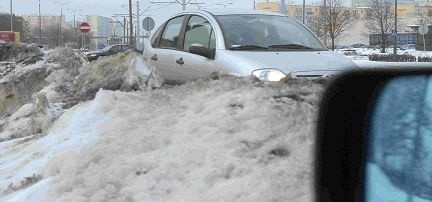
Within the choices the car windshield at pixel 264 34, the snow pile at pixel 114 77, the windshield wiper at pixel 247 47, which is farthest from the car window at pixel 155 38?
the snow pile at pixel 114 77

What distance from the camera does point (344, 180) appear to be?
2125mm

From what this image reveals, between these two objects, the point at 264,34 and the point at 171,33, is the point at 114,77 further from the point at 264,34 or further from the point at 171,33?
the point at 171,33

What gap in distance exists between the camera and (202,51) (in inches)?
276

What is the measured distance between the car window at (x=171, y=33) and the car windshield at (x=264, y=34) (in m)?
0.83

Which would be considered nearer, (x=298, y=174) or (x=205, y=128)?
(x=298, y=174)

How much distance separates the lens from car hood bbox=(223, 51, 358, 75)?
6.11m

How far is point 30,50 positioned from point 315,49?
243 inches

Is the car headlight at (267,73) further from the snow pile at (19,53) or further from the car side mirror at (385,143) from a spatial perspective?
the snow pile at (19,53)

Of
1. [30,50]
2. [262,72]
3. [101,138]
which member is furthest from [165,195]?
[30,50]

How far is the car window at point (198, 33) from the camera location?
7361 mm

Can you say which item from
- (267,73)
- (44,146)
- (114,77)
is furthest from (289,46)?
(44,146)

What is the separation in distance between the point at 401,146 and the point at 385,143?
0.06 meters

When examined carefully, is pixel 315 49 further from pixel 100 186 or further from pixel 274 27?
pixel 100 186

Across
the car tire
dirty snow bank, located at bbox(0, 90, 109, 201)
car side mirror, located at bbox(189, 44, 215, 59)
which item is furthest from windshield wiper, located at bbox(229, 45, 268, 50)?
dirty snow bank, located at bbox(0, 90, 109, 201)
